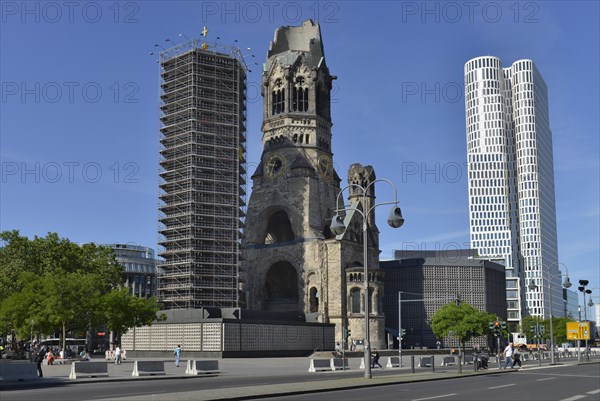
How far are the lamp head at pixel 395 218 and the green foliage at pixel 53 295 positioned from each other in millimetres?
37414

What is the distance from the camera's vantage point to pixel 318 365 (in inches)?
1957

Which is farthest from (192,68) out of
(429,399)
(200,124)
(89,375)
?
(429,399)

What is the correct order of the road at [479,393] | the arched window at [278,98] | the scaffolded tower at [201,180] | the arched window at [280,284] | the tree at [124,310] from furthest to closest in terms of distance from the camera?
the arched window at [278,98] < the arched window at [280,284] < the scaffolded tower at [201,180] < the tree at [124,310] < the road at [479,393]

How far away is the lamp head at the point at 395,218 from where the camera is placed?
107 feet

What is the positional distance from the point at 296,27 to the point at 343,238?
Answer: 37.3 metres

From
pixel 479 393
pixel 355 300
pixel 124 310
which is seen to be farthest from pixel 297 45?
pixel 479 393

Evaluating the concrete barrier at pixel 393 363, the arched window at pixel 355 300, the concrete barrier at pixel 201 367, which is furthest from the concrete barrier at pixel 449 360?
the arched window at pixel 355 300

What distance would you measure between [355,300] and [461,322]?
18.1m

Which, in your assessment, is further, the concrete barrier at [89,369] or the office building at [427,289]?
the office building at [427,289]

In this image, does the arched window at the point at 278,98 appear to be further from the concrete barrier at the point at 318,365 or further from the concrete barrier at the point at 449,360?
the concrete barrier at the point at 318,365

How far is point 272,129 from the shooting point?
112 metres

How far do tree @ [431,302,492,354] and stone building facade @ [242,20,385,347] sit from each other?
1216 cm

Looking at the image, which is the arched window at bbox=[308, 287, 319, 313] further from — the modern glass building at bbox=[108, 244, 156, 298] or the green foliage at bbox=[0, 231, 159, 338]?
the modern glass building at bbox=[108, 244, 156, 298]

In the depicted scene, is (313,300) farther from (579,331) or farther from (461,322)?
(579,331)
